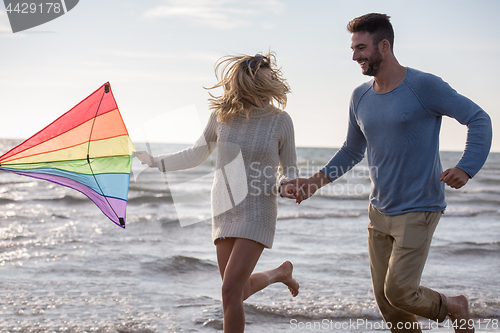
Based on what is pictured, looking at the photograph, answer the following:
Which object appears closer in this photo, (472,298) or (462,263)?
(472,298)

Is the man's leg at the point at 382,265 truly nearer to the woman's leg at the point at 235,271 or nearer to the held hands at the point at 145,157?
the woman's leg at the point at 235,271

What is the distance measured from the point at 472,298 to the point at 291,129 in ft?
10.9

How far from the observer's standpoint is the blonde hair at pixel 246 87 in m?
3.33

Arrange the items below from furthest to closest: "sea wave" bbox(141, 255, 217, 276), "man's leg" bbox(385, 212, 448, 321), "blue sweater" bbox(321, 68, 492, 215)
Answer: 1. "sea wave" bbox(141, 255, 217, 276)
2. "man's leg" bbox(385, 212, 448, 321)
3. "blue sweater" bbox(321, 68, 492, 215)

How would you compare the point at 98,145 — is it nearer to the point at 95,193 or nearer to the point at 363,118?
the point at 95,193

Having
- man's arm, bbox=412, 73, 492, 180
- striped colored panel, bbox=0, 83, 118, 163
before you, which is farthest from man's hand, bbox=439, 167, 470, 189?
striped colored panel, bbox=0, 83, 118, 163

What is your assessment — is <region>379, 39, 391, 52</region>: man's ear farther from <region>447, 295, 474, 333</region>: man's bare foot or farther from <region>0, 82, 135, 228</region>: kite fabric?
<region>0, 82, 135, 228</region>: kite fabric

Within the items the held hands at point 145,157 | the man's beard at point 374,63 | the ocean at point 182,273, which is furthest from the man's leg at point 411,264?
the held hands at point 145,157

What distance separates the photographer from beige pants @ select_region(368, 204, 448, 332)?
2904mm

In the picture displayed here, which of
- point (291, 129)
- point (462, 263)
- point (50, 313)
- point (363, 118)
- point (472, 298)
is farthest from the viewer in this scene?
point (462, 263)

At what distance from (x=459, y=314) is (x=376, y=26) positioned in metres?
1.92

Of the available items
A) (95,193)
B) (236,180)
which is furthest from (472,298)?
(95,193)

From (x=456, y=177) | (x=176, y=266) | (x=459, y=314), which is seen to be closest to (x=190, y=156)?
Answer: (x=456, y=177)

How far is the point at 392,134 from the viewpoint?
9.70 feet
